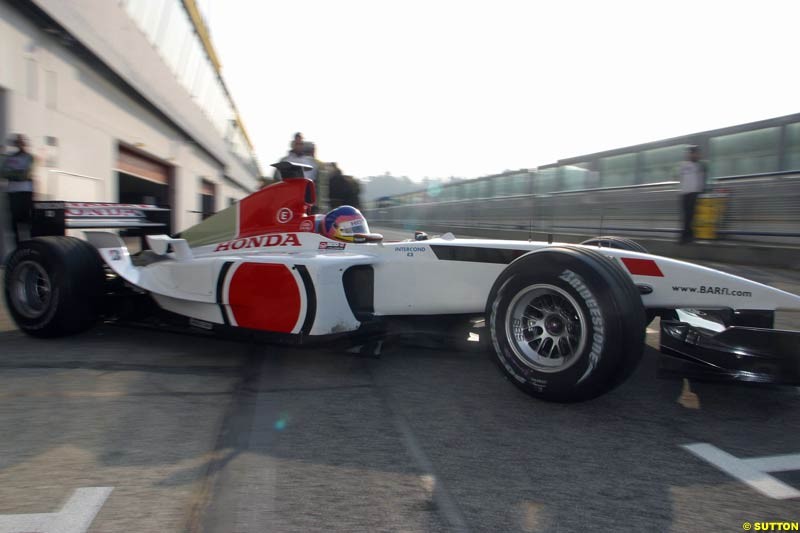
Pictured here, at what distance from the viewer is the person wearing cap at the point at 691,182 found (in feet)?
29.3

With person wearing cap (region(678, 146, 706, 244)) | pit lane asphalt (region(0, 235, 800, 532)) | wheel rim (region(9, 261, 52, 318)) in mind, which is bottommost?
pit lane asphalt (region(0, 235, 800, 532))

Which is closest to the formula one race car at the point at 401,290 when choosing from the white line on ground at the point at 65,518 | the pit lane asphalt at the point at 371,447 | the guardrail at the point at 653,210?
the pit lane asphalt at the point at 371,447

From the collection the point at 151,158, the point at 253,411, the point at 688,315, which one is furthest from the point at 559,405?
the point at 151,158

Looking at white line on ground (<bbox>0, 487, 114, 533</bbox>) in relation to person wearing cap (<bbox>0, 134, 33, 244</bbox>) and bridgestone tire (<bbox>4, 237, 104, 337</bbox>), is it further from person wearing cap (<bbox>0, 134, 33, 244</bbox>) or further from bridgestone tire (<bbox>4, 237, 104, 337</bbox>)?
person wearing cap (<bbox>0, 134, 33, 244</bbox>)

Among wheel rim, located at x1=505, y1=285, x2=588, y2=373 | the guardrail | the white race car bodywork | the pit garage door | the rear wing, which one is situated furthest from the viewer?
the pit garage door

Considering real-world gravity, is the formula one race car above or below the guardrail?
below

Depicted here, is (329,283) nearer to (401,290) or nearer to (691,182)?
(401,290)

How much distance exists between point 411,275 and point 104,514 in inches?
90.8

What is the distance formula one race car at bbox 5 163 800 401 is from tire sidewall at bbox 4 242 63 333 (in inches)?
0.4

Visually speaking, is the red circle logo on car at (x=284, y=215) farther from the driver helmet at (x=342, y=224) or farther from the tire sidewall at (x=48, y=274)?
the tire sidewall at (x=48, y=274)

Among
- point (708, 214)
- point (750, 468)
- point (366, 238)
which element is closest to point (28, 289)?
point (366, 238)

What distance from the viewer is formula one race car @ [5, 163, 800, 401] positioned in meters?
2.56

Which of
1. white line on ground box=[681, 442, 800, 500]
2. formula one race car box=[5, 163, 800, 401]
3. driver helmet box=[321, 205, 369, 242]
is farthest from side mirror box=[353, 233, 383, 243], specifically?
white line on ground box=[681, 442, 800, 500]

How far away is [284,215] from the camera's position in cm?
457
